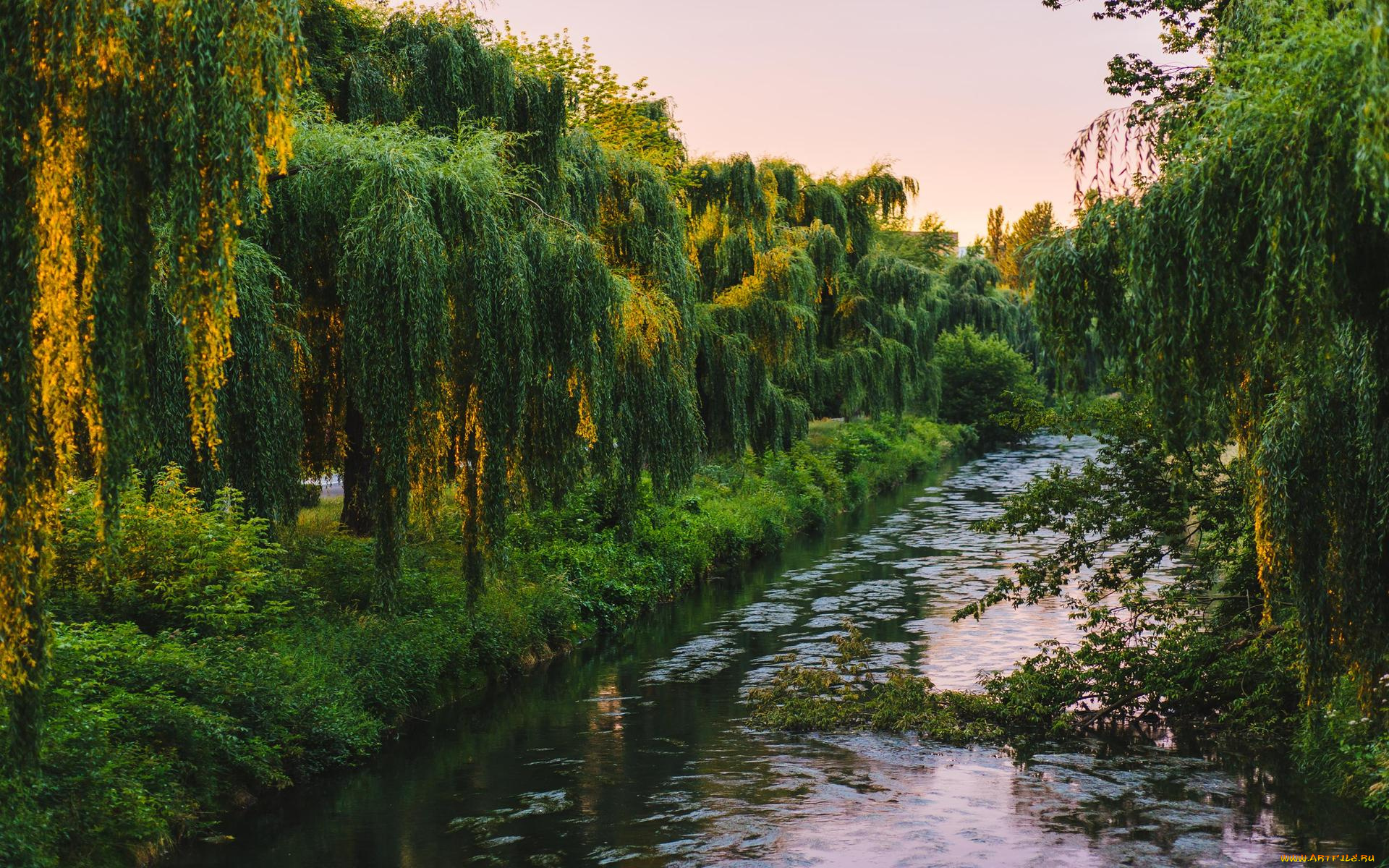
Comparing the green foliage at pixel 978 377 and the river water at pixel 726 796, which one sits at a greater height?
the green foliage at pixel 978 377

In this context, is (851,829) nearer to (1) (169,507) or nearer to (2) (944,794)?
(2) (944,794)

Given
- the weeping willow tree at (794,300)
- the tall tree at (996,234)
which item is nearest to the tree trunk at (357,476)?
the weeping willow tree at (794,300)

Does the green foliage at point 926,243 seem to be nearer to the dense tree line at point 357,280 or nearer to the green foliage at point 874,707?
the dense tree line at point 357,280

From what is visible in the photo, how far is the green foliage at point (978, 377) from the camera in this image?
51875mm

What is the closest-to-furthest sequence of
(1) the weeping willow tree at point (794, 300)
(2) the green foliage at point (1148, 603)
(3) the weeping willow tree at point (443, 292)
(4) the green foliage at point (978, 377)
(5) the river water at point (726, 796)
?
(5) the river water at point (726, 796)
(3) the weeping willow tree at point (443, 292)
(2) the green foliage at point (1148, 603)
(1) the weeping willow tree at point (794, 300)
(4) the green foliage at point (978, 377)

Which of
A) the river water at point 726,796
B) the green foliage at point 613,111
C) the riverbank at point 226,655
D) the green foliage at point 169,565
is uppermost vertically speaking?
the green foliage at point 613,111

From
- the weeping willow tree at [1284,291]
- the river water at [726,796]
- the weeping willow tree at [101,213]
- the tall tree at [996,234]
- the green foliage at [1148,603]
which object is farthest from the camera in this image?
the tall tree at [996,234]

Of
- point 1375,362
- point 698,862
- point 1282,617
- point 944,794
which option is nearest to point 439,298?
point 698,862

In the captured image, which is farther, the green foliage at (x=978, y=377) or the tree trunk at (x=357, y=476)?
the green foliage at (x=978, y=377)

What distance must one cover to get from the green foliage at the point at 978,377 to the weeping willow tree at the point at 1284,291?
139 ft

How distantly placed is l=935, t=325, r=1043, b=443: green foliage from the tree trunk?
37.2 meters

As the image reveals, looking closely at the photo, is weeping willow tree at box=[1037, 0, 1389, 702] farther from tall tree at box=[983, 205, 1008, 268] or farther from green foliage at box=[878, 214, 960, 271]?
tall tree at box=[983, 205, 1008, 268]

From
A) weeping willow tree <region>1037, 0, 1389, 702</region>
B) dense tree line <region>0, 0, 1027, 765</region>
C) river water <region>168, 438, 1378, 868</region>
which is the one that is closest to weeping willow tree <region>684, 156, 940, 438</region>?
dense tree line <region>0, 0, 1027, 765</region>

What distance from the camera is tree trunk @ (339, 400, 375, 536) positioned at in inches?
535
